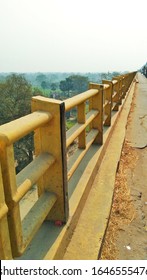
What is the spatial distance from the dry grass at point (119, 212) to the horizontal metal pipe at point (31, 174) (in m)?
1.10

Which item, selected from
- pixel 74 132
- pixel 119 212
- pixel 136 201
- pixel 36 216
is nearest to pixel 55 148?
pixel 36 216

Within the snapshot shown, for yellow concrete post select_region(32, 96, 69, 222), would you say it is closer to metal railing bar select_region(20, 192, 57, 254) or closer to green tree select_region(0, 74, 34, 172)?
metal railing bar select_region(20, 192, 57, 254)

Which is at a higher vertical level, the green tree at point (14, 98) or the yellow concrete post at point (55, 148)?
the yellow concrete post at point (55, 148)

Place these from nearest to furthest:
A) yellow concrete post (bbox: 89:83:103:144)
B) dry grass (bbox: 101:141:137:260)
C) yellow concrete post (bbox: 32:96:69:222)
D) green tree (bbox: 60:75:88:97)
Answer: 1. yellow concrete post (bbox: 32:96:69:222)
2. dry grass (bbox: 101:141:137:260)
3. yellow concrete post (bbox: 89:83:103:144)
4. green tree (bbox: 60:75:88:97)

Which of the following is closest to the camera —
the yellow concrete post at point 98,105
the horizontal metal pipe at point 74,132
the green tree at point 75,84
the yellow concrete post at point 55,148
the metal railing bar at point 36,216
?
the metal railing bar at point 36,216

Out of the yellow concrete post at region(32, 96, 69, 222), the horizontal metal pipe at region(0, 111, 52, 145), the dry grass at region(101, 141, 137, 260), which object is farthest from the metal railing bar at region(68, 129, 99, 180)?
the horizontal metal pipe at region(0, 111, 52, 145)

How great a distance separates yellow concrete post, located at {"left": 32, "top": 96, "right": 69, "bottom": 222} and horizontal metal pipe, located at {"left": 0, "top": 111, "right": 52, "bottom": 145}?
12 cm

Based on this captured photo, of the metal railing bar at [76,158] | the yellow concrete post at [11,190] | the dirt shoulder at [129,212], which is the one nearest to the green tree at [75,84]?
the dirt shoulder at [129,212]

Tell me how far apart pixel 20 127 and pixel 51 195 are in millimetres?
1010

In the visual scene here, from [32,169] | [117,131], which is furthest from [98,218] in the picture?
[117,131]

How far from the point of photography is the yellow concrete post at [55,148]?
2.40 m

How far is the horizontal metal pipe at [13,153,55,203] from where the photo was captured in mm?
1873

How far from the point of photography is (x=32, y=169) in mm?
2154

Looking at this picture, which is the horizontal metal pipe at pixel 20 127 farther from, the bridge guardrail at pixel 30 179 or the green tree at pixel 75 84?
the green tree at pixel 75 84
